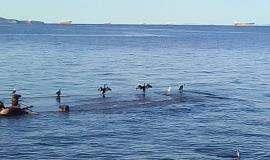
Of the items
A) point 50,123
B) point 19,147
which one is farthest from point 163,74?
point 19,147

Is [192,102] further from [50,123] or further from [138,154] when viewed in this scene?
[138,154]

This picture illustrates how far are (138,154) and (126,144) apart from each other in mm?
3060

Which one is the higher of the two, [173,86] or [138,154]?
[173,86]

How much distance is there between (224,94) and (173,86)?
8778 mm

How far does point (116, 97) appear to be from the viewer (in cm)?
6806

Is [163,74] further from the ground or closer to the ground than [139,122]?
further from the ground

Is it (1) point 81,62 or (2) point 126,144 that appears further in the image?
(1) point 81,62

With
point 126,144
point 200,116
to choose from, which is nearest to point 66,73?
point 200,116

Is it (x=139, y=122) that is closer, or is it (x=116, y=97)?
(x=139, y=122)

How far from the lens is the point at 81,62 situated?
116m

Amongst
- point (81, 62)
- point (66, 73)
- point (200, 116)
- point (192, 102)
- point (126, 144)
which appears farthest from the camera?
point (81, 62)

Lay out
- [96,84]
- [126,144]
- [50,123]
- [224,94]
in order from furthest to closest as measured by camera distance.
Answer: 1. [96,84]
2. [224,94]
3. [50,123]
4. [126,144]

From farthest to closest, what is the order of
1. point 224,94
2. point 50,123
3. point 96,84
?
point 96,84 < point 224,94 < point 50,123

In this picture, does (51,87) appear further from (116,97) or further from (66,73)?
(66,73)
